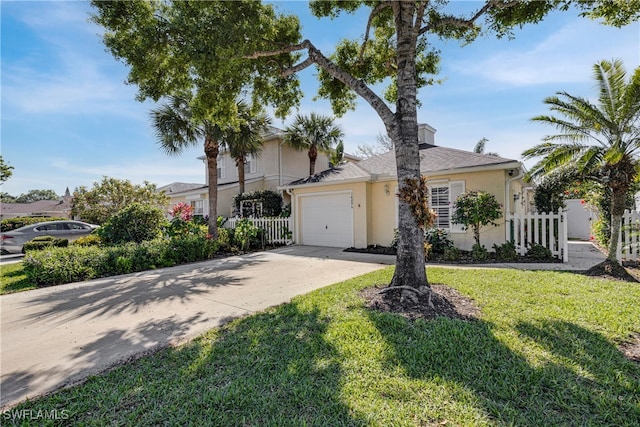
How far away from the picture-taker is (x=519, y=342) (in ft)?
11.0

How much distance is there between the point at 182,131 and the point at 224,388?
11797 mm

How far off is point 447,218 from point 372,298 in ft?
22.1

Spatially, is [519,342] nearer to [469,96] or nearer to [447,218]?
[447,218]

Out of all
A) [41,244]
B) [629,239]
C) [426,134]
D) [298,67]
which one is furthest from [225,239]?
[629,239]

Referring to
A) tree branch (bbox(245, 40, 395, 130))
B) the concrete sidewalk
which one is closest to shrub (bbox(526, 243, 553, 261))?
the concrete sidewalk

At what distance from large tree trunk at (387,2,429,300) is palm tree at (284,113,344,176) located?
1313 centimetres

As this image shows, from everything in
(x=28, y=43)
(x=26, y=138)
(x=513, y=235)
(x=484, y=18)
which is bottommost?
(x=513, y=235)

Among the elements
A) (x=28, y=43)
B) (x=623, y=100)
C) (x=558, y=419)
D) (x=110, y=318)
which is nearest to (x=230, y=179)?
(x=28, y=43)

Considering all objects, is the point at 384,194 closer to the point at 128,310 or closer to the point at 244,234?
the point at 244,234

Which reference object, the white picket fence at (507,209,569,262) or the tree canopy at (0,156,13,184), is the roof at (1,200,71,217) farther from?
the white picket fence at (507,209,569,262)

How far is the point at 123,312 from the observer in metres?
4.95

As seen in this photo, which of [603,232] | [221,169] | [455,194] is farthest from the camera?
[221,169]

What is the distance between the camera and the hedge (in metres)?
7.12

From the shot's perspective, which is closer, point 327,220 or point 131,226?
point 131,226
